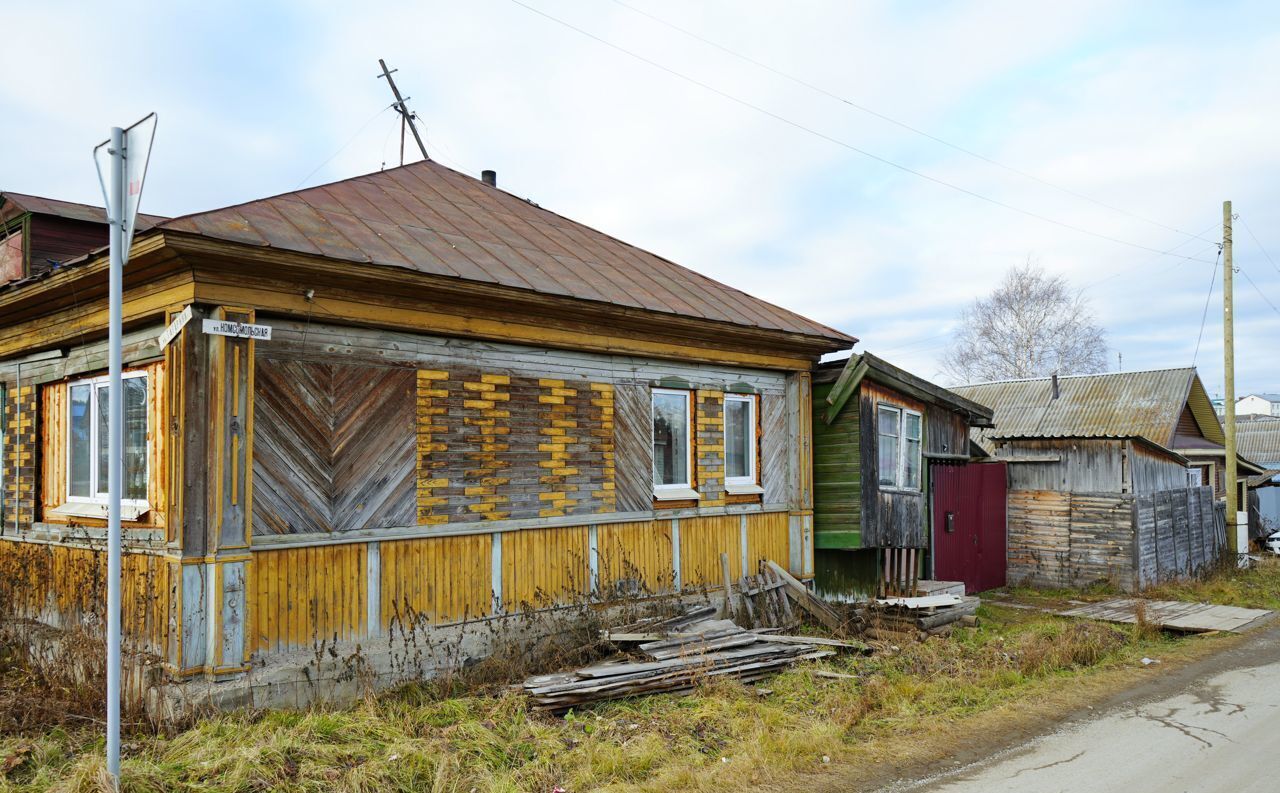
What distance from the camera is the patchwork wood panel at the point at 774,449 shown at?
11406mm

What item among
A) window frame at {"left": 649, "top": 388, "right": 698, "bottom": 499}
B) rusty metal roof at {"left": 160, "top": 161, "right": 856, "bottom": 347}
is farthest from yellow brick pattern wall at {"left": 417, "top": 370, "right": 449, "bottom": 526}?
window frame at {"left": 649, "top": 388, "right": 698, "bottom": 499}

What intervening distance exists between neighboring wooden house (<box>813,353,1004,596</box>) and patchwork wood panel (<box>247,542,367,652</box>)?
6.45 meters

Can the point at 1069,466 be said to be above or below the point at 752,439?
below

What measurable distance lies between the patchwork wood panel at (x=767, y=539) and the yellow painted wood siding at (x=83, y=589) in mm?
6543

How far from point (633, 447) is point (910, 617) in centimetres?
390

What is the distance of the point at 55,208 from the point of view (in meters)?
10.2

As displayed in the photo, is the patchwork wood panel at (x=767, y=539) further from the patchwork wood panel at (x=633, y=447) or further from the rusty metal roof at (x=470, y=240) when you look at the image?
the rusty metal roof at (x=470, y=240)

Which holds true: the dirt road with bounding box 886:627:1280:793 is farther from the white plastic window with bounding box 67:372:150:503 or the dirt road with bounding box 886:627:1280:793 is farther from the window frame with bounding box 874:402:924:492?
the white plastic window with bounding box 67:372:150:503

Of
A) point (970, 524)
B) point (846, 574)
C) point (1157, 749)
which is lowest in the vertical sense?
point (1157, 749)

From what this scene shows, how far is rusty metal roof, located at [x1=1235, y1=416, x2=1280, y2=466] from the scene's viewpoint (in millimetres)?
36688

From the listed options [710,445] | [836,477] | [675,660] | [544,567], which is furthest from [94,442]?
[836,477]

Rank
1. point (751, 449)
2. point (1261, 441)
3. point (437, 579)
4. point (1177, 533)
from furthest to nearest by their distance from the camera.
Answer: point (1261, 441)
point (1177, 533)
point (751, 449)
point (437, 579)

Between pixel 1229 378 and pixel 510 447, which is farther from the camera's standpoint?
pixel 1229 378

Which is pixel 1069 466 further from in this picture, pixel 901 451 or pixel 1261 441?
pixel 1261 441
